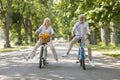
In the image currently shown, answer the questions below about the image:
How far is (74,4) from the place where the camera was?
25.6 m

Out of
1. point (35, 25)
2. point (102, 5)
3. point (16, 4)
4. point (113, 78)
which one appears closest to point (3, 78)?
point (113, 78)

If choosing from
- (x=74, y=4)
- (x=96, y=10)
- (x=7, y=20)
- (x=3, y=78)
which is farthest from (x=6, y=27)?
(x=3, y=78)

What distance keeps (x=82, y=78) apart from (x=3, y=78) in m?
2.48

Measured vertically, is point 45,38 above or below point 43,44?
above

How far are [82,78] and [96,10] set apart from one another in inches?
418

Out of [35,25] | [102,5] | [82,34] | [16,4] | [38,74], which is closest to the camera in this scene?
[38,74]

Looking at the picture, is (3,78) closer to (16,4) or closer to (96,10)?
(96,10)

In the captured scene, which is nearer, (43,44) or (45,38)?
(45,38)

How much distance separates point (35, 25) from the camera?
78812 millimetres

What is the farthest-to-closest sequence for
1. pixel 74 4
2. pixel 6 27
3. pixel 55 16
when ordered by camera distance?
pixel 55 16 → pixel 6 27 → pixel 74 4

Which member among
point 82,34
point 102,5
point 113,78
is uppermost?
point 102,5

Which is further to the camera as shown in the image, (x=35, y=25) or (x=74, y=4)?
(x=35, y=25)

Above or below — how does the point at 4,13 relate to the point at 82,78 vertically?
above

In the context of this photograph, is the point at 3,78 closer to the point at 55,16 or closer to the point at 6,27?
the point at 6,27
